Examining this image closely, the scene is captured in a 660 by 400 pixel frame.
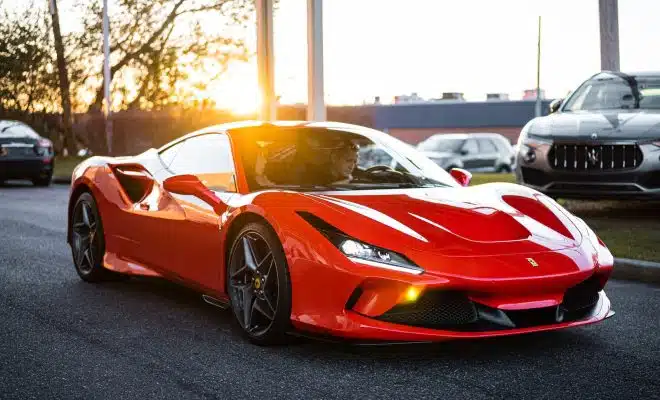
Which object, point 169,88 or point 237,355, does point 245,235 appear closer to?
point 237,355

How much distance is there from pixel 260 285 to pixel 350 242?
0.70 m

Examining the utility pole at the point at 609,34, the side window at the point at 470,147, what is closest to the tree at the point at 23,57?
the side window at the point at 470,147

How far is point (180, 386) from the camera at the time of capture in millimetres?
4707

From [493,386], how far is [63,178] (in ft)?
74.8

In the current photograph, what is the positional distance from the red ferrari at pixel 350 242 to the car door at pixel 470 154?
76.6 feet

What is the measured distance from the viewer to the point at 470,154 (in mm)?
30172

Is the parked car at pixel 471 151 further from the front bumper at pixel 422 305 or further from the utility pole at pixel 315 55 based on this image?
the front bumper at pixel 422 305

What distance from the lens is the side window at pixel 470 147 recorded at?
3017cm

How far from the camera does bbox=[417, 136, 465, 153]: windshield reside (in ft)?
97.1

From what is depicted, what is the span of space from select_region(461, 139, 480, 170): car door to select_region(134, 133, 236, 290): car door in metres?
23.4

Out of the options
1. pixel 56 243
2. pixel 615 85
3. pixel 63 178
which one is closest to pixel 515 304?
pixel 56 243

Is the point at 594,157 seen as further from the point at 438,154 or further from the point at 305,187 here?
the point at 438,154

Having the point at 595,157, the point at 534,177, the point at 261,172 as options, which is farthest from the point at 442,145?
the point at 261,172

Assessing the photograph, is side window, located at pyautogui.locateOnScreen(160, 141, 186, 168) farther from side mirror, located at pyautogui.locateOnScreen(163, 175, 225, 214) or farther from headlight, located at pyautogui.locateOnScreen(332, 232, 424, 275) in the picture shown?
headlight, located at pyautogui.locateOnScreen(332, 232, 424, 275)
